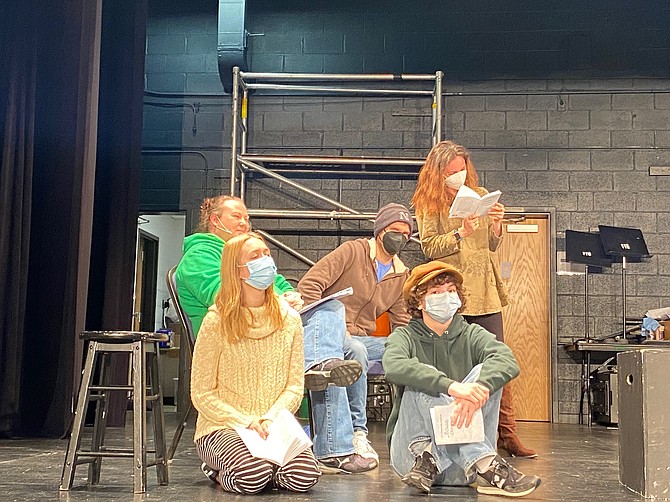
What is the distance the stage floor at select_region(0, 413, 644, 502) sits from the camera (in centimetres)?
235

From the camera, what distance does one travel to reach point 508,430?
3.40 m

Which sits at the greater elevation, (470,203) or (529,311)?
(470,203)

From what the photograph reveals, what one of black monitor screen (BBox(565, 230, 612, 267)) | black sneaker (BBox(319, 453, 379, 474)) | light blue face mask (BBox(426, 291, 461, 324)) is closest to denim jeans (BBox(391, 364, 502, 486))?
light blue face mask (BBox(426, 291, 461, 324))

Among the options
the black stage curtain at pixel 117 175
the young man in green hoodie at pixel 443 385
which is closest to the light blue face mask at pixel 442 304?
the young man in green hoodie at pixel 443 385

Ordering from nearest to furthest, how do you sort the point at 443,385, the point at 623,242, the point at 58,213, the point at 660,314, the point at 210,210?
1. the point at 443,385
2. the point at 210,210
3. the point at 58,213
4. the point at 660,314
5. the point at 623,242

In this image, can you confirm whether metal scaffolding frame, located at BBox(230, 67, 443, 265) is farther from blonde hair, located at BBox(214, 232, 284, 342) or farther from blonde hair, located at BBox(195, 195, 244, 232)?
blonde hair, located at BBox(214, 232, 284, 342)

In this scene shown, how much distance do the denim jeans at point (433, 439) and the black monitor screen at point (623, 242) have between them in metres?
4.43

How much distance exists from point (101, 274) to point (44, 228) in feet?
2.40

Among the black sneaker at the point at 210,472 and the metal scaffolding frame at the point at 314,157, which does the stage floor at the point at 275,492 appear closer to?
the black sneaker at the point at 210,472

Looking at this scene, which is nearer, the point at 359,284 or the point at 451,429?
the point at 451,429

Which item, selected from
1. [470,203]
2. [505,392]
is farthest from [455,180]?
[505,392]

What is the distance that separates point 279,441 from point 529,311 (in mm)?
4894

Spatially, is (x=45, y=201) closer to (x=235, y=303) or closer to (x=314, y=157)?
(x=235, y=303)

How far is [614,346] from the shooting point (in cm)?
632
